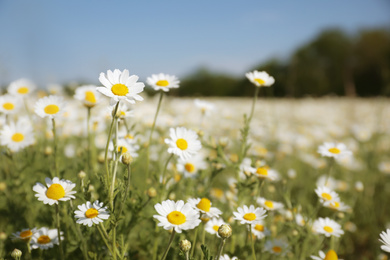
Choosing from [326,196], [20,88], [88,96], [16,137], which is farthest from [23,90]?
[326,196]

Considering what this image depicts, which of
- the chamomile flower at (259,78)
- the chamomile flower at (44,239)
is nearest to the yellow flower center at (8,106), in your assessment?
the chamomile flower at (44,239)

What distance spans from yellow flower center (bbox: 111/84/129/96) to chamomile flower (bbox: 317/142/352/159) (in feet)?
4.01

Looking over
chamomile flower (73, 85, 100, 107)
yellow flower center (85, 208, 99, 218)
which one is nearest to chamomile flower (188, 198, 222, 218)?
yellow flower center (85, 208, 99, 218)

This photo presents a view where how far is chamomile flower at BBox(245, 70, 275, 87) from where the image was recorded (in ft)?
5.69

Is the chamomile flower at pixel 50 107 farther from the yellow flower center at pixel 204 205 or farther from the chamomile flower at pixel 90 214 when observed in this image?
the yellow flower center at pixel 204 205

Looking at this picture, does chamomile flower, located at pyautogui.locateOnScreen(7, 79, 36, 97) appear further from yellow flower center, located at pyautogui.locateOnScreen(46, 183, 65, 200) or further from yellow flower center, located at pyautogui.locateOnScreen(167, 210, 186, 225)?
yellow flower center, located at pyautogui.locateOnScreen(167, 210, 186, 225)

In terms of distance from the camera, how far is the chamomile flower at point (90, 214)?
1044 mm

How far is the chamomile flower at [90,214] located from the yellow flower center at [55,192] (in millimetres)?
103

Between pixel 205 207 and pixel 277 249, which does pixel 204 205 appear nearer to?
pixel 205 207

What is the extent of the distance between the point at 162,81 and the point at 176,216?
0.73 metres

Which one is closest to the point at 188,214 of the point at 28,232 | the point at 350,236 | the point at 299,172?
the point at 28,232

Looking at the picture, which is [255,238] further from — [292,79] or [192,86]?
[192,86]

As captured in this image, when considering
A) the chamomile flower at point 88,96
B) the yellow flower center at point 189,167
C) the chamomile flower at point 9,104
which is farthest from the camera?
the yellow flower center at point 189,167

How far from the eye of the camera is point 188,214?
1121 mm
